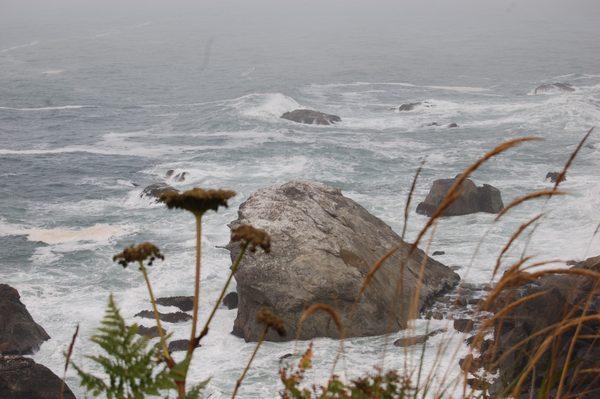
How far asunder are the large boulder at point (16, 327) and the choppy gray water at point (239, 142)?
397 mm

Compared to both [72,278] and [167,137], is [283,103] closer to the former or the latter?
[167,137]

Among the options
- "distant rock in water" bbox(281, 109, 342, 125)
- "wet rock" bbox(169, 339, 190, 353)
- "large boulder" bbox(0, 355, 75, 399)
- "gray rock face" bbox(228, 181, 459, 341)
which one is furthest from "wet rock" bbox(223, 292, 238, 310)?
"distant rock in water" bbox(281, 109, 342, 125)

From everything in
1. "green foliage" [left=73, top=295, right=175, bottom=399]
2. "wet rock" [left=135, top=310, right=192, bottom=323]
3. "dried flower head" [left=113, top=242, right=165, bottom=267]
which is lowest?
"wet rock" [left=135, top=310, right=192, bottom=323]

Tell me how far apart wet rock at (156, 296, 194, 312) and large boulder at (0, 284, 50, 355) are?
3.16 m

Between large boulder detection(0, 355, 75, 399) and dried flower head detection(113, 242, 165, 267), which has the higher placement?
dried flower head detection(113, 242, 165, 267)

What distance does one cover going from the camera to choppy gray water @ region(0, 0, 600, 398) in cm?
2186

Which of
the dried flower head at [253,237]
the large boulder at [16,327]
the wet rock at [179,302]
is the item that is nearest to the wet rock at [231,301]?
the wet rock at [179,302]

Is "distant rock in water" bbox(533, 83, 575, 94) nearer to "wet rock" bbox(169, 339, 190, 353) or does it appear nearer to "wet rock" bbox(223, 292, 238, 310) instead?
"wet rock" bbox(223, 292, 238, 310)

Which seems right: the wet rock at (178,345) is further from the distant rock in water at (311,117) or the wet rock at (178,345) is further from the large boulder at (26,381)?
the distant rock in water at (311,117)

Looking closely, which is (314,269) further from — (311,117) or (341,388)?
(311,117)

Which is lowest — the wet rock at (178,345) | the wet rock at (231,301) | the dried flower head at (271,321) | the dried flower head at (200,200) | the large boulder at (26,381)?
the wet rock at (231,301)

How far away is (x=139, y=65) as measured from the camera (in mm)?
83750

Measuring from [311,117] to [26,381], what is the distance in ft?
127

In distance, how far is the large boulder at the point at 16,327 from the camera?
671 inches
